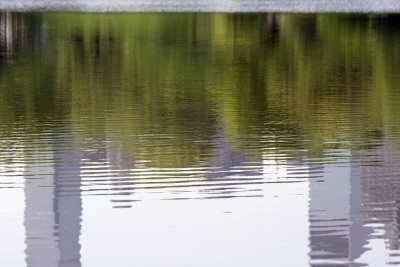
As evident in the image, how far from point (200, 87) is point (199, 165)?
42.8 feet

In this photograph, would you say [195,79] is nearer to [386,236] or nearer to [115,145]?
[115,145]

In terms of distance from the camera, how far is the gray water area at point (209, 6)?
86.1 meters

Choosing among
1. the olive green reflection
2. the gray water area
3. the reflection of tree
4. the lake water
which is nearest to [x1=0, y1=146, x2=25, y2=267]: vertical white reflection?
the lake water

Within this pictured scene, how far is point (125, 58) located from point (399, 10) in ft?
147

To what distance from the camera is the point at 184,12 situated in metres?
85.5

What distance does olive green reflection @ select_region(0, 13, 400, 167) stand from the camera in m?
19.4

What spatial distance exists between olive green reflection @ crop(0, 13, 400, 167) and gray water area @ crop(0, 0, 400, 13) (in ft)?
77.6

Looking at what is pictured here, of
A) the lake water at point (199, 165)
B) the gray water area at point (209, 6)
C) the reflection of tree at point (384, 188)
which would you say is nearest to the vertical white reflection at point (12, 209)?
the lake water at point (199, 165)

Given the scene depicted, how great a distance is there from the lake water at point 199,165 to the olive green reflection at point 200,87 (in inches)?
3.3

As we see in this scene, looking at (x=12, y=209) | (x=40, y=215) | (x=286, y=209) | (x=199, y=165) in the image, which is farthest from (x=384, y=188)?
(x=12, y=209)

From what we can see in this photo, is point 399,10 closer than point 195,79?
No

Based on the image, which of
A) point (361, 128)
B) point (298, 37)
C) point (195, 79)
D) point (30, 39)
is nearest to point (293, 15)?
point (298, 37)

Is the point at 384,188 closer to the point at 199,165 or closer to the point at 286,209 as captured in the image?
the point at 286,209

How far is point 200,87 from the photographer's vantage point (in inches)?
1152
